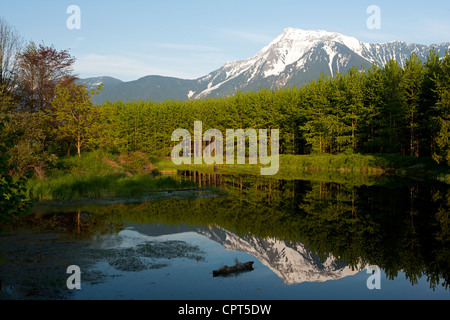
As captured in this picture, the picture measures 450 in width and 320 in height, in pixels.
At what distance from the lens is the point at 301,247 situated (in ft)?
38.2

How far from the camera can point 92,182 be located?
21844 millimetres

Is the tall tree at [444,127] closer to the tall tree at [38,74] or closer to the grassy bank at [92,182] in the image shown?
the grassy bank at [92,182]

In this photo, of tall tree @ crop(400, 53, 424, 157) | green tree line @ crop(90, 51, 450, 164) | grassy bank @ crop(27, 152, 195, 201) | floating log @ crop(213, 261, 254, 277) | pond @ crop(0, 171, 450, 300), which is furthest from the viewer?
tall tree @ crop(400, 53, 424, 157)

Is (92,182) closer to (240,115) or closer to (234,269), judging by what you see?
(234,269)

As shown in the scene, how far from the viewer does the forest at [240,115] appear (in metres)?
22.8

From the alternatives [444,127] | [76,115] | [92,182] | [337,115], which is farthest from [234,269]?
[337,115]

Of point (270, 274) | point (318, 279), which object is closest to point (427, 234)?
point (318, 279)

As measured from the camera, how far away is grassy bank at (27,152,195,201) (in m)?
19.2

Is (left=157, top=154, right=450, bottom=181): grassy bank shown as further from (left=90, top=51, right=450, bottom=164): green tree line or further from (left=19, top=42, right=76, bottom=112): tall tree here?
(left=19, top=42, right=76, bottom=112): tall tree

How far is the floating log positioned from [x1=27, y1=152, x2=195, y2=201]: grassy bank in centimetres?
1205

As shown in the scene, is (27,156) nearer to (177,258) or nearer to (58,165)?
(58,165)

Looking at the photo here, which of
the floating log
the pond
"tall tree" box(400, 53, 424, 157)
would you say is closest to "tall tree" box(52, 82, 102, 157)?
the pond

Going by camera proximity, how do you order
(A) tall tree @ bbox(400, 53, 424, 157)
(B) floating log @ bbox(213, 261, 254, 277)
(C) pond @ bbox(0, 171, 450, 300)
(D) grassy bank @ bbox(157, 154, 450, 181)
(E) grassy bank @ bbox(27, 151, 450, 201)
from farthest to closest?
(A) tall tree @ bbox(400, 53, 424, 157), (D) grassy bank @ bbox(157, 154, 450, 181), (E) grassy bank @ bbox(27, 151, 450, 201), (B) floating log @ bbox(213, 261, 254, 277), (C) pond @ bbox(0, 171, 450, 300)
